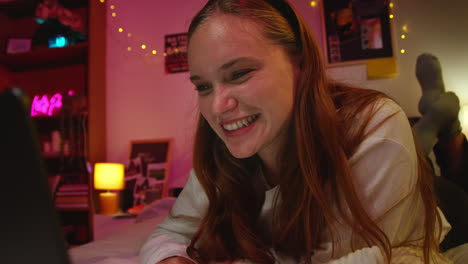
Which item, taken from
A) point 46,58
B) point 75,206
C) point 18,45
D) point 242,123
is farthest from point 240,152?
point 18,45

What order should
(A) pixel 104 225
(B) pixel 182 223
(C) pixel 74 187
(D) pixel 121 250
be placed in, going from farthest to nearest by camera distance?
(C) pixel 74 187 < (A) pixel 104 225 < (D) pixel 121 250 < (B) pixel 182 223

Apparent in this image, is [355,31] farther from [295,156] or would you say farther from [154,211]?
[154,211]

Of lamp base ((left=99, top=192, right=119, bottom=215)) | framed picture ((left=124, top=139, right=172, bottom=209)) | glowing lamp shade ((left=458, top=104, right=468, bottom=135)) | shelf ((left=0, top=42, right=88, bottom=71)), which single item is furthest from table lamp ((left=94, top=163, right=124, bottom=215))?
glowing lamp shade ((left=458, top=104, right=468, bottom=135))

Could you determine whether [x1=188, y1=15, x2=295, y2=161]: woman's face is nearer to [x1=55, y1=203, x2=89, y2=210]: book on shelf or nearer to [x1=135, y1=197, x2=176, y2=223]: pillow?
[x1=135, y1=197, x2=176, y2=223]: pillow

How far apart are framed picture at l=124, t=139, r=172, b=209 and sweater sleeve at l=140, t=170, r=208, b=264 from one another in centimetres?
130

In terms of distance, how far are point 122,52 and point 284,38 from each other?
5.96 ft

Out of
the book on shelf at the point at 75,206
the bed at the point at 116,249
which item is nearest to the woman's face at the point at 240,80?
the bed at the point at 116,249

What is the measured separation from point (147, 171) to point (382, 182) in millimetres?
1852

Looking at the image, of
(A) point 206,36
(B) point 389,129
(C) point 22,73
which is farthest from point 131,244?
(C) point 22,73

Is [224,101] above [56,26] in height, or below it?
below

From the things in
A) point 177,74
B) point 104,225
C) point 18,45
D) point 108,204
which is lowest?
point 104,225

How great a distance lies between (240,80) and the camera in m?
0.68

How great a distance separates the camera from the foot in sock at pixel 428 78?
59.2 inches

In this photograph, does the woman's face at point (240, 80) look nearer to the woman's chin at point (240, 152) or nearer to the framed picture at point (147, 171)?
the woman's chin at point (240, 152)
